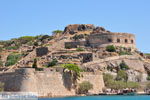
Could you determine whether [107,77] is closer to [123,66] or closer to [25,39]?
[123,66]

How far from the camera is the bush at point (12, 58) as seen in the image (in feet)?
228

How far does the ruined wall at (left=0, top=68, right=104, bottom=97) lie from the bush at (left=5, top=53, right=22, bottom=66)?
13316mm

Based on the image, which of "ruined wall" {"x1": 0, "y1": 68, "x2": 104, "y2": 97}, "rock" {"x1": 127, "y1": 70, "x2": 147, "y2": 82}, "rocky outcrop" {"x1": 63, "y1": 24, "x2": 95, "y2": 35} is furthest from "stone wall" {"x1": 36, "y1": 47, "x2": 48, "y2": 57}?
"ruined wall" {"x1": 0, "y1": 68, "x2": 104, "y2": 97}

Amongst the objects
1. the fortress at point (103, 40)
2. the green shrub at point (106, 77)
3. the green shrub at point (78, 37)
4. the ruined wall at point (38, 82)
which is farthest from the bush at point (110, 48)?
the ruined wall at point (38, 82)

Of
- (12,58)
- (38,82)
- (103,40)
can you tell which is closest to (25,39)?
(12,58)

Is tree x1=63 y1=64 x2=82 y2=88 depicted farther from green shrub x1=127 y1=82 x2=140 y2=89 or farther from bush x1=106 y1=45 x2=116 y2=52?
bush x1=106 y1=45 x2=116 y2=52

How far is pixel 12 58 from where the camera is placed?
72.8m

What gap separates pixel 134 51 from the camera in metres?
77.9

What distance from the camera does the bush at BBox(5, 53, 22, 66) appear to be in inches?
2734

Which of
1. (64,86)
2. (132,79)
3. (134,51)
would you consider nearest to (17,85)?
(64,86)

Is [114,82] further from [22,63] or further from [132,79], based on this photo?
[22,63]

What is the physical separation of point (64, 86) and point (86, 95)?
3382 millimetres

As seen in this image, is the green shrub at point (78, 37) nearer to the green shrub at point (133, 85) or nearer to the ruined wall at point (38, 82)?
the green shrub at point (133, 85)

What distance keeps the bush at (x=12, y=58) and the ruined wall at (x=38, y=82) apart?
13.3 m
